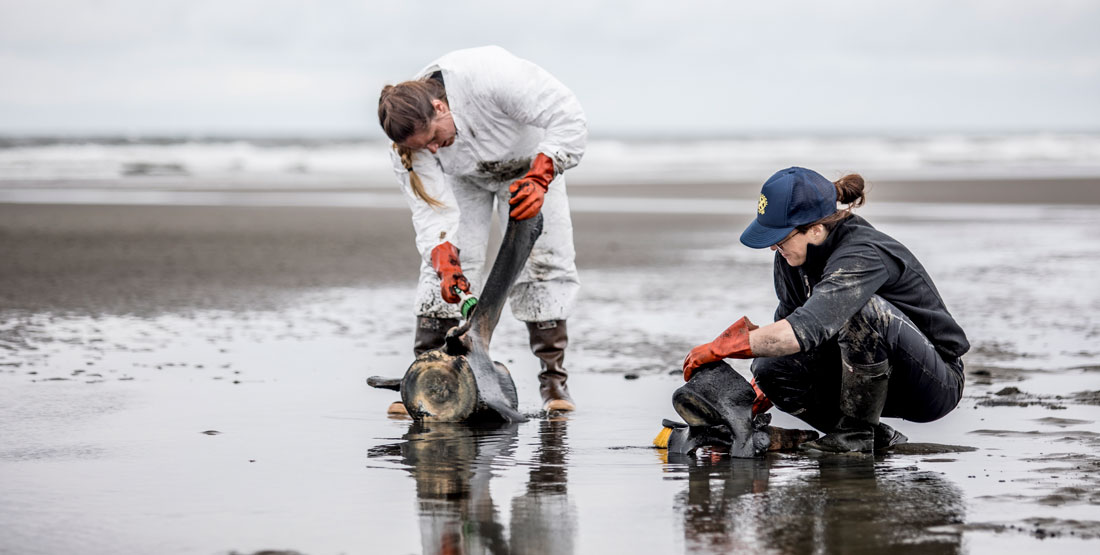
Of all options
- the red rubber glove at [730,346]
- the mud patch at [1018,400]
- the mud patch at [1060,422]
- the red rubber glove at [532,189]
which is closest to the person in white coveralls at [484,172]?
the red rubber glove at [532,189]

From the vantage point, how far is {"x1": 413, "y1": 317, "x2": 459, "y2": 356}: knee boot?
203 inches

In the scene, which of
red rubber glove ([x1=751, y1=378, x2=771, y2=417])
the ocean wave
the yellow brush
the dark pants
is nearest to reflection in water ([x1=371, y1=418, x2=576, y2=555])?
the yellow brush

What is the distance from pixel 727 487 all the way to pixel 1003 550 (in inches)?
33.6

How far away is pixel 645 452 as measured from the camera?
4.02m

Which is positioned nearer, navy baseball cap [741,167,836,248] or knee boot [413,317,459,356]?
navy baseball cap [741,167,836,248]

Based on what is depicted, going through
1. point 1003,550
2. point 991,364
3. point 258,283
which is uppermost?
point 258,283

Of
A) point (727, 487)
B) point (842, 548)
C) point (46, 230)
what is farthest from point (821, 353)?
point (46, 230)

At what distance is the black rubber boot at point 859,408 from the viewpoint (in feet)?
12.2

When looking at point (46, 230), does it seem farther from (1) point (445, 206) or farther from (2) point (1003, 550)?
(2) point (1003, 550)

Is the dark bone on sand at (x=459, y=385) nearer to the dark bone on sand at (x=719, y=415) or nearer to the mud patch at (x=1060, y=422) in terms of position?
the dark bone on sand at (x=719, y=415)

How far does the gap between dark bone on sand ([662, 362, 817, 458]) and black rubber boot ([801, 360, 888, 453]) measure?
22 centimetres

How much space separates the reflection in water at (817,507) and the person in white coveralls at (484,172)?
135 cm

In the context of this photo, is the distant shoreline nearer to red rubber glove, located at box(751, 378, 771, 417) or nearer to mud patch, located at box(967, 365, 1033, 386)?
A: mud patch, located at box(967, 365, 1033, 386)

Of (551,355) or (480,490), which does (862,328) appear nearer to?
(480,490)
